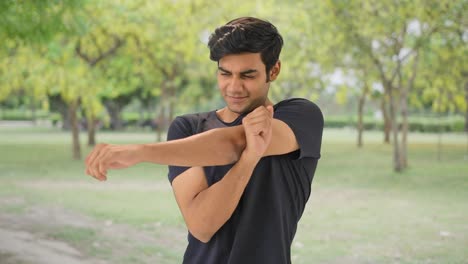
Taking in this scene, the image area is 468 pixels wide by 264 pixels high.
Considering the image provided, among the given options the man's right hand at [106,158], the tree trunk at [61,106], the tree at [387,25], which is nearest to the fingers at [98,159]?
the man's right hand at [106,158]

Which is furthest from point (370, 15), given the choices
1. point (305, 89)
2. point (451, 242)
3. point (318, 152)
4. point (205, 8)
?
point (318, 152)

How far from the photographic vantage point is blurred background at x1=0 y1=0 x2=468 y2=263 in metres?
5.20

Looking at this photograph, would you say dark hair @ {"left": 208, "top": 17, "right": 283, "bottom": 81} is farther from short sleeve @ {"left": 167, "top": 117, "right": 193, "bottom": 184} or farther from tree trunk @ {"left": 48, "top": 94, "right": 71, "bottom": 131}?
tree trunk @ {"left": 48, "top": 94, "right": 71, "bottom": 131}

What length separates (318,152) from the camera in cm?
101

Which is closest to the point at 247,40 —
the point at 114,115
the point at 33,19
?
the point at 33,19

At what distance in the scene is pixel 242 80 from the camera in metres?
0.96

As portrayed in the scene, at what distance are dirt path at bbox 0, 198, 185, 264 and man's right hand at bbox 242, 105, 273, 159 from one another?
3.74 m

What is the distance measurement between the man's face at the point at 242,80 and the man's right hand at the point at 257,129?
0.45ft

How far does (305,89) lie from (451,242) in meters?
12.3

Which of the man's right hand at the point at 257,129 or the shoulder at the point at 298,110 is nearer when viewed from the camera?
the man's right hand at the point at 257,129

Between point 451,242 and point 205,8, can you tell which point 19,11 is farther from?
point 205,8

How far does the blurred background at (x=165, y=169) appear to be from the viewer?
5.20 m

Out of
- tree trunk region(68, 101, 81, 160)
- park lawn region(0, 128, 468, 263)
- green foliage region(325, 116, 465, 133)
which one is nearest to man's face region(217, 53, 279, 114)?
park lawn region(0, 128, 468, 263)

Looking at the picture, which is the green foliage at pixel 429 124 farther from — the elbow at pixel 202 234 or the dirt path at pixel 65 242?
the elbow at pixel 202 234
